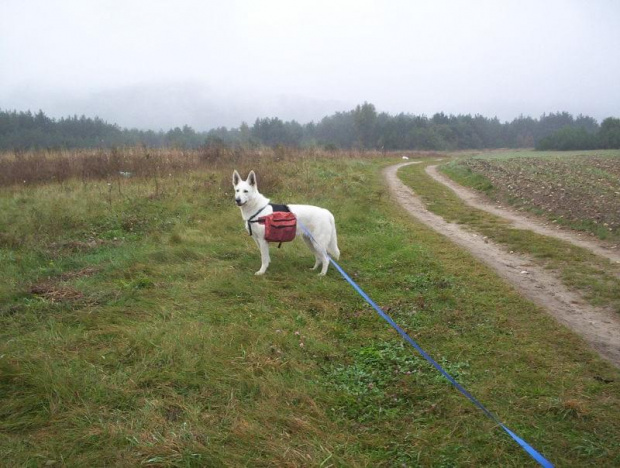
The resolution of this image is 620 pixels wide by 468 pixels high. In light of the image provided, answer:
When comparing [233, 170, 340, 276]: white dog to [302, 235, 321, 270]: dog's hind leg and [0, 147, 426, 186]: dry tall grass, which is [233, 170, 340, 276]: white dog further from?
[0, 147, 426, 186]: dry tall grass

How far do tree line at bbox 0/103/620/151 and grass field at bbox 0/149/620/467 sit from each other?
50.0 feet

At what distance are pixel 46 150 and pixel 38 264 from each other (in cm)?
1394

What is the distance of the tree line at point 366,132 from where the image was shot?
5412 cm

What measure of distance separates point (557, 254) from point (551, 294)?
7.26ft

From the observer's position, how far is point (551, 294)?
5.71 m

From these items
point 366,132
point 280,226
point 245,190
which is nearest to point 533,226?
point 280,226

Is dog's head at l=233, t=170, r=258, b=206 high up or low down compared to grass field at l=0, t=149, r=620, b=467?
up

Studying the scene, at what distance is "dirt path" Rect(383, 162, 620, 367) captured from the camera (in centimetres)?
442

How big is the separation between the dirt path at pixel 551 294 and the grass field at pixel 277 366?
259 mm

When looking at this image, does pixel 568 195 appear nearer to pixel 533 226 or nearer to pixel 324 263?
pixel 533 226

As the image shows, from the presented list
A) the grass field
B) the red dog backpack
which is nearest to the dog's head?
the red dog backpack

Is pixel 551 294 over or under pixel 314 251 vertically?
under

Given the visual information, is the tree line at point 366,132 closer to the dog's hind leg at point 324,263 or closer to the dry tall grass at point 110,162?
the dry tall grass at point 110,162

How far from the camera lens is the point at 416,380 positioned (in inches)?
147
